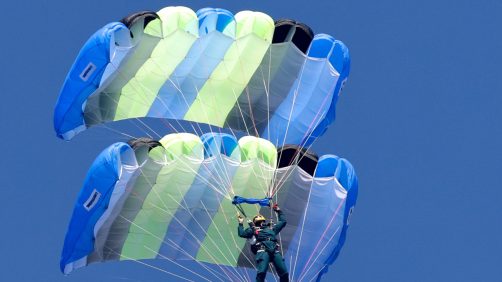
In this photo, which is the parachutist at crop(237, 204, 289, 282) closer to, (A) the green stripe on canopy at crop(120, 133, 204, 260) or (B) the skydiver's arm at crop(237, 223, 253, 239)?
(B) the skydiver's arm at crop(237, 223, 253, 239)

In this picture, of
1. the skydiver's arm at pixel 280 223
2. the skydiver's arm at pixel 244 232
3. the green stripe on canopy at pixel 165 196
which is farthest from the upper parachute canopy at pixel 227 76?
the skydiver's arm at pixel 244 232

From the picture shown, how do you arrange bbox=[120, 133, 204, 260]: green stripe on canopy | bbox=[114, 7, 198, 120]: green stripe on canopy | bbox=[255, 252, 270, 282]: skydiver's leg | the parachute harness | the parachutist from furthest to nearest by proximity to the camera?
bbox=[114, 7, 198, 120]: green stripe on canopy → bbox=[120, 133, 204, 260]: green stripe on canopy → the parachute harness → the parachutist → bbox=[255, 252, 270, 282]: skydiver's leg

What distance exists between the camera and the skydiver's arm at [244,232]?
33.4 m

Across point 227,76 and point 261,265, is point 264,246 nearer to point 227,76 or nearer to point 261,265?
point 261,265

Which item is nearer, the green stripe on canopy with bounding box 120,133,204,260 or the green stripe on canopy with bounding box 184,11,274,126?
the green stripe on canopy with bounding box 120,133,204,260

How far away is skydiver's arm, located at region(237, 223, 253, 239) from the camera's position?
3338 centimetres

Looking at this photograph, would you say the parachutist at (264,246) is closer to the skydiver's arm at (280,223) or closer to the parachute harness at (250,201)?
the skydiver's arm at (280,223)

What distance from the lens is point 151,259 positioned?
35312 millimetres

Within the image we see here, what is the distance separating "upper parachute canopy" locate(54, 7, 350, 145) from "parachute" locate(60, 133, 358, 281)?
1167mm

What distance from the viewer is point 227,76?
35.7m

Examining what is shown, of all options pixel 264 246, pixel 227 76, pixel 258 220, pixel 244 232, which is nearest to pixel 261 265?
pixel 264 246

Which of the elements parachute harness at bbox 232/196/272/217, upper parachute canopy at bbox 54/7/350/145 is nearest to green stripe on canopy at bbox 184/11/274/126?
upper parachute canopy at bbox 54/7/350/145

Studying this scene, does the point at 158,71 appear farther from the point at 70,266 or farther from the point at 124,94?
the point at 70,266

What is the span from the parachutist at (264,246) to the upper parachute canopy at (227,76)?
2463 millimetres
